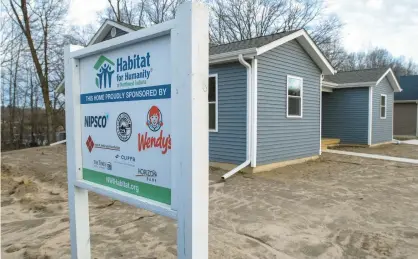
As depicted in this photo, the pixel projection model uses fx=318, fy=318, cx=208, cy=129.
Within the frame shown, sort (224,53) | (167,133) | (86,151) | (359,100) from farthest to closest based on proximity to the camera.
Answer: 1. (359,100)
2. (224,53)
3. (86,151)
4. (167,133)

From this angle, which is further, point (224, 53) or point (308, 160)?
point (308, 160)

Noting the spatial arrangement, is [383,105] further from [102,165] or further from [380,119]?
[102,165]

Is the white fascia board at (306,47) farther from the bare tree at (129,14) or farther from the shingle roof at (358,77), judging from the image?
the bare tree at (129,14)

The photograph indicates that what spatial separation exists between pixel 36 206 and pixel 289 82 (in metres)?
7.32

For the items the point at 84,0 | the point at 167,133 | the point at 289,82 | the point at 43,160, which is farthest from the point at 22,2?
the point at 167,133

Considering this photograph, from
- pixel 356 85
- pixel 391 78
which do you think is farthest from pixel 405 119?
pixel 356 85

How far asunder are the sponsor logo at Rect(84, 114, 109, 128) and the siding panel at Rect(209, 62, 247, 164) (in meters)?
5.96

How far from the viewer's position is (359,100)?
14.4m

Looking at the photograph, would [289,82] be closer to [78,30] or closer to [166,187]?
[166,187]

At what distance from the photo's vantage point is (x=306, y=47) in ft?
32.8

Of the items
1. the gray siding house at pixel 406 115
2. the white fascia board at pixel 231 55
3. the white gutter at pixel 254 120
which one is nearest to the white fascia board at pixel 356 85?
the white gutter at pixel 254 120

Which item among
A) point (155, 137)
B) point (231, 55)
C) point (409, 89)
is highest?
point (409, 89)

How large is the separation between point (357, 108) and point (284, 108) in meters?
6.79

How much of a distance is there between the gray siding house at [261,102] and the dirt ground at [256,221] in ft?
3.46
